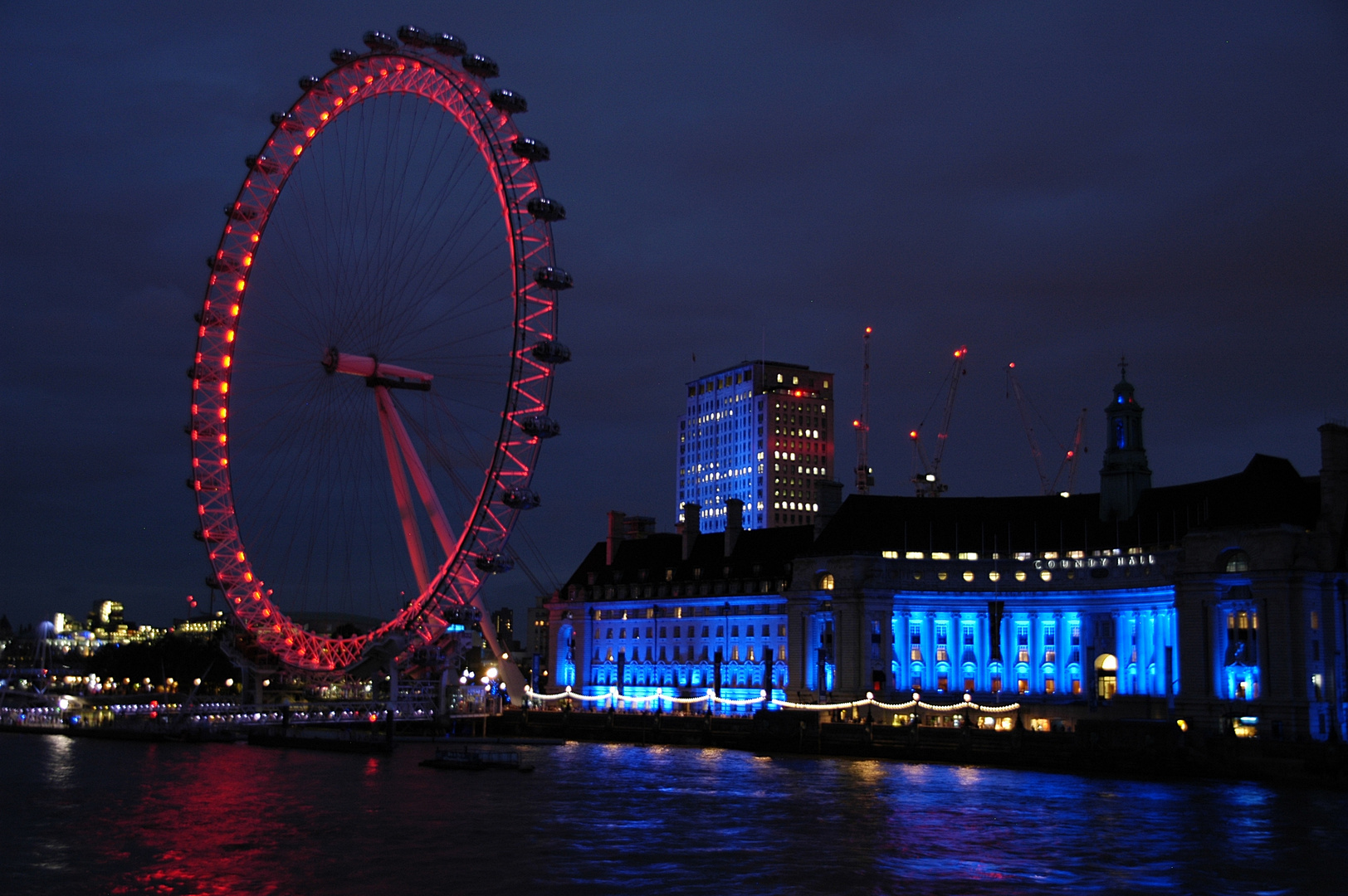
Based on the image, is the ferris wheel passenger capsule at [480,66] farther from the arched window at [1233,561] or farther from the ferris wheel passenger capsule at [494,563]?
the arched window at [1233,561]

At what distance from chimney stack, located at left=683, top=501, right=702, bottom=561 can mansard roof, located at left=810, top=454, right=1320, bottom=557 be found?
71.6 ft

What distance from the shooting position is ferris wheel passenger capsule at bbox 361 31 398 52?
82.9 m

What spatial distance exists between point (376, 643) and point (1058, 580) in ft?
194

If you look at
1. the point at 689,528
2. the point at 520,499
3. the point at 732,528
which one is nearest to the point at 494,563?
the point at 520,499

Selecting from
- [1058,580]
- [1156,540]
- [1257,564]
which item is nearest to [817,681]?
[1058,580]

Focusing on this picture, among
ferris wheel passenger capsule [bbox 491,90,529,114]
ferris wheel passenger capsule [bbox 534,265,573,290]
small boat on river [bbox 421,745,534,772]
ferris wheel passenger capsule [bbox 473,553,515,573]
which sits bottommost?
small boat on river [bbox 421,745,534,772]

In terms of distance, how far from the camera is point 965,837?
5847 centimetres

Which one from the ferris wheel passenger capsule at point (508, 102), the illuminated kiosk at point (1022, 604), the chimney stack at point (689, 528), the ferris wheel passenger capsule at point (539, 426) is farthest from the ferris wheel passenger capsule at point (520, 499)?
the chimney stack at point (689, 528)

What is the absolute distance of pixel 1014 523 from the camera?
134375 mm

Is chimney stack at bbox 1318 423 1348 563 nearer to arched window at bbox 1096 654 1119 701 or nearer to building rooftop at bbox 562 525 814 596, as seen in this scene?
arched window at bbox 1096 654 1119 701

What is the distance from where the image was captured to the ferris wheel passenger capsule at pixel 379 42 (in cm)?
8288

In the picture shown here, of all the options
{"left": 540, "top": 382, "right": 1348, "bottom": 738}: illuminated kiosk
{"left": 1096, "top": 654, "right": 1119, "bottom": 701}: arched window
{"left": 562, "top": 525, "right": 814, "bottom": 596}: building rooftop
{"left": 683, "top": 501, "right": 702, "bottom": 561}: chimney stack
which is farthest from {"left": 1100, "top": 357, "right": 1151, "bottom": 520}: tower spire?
{"left": 683, "top": 501, "right": 702, "bottom": 561}: chimney stack

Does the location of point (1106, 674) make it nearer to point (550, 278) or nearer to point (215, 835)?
point (550, 278)

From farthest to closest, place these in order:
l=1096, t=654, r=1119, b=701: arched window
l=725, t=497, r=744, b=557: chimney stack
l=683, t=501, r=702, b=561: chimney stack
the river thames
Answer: l=683, t=501, r=702, b=561: chimney stack < l=725, t=497, r=744, b=557: chimney stack < l=1096, t=654, r=1119, b=701: arched window < the river thames
